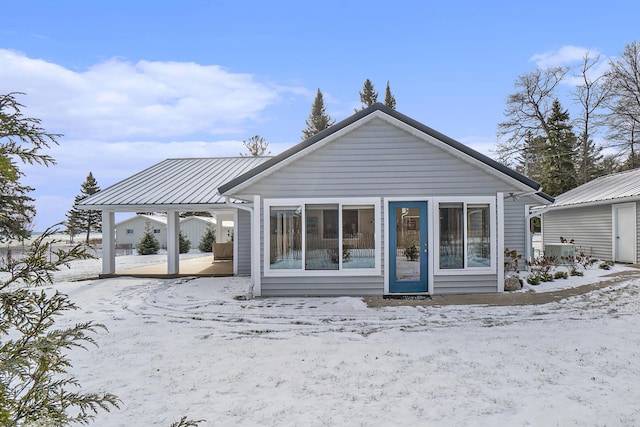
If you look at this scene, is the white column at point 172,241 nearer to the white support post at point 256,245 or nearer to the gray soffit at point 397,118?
the gray soffit at point 397,118

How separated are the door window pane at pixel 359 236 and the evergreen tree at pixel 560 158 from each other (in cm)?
2505

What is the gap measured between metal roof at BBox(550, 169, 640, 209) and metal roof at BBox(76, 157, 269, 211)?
13.9 meters

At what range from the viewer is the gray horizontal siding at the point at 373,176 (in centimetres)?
873

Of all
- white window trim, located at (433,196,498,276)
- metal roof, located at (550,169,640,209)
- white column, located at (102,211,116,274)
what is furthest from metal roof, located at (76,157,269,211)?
metal roof, located at (550,169,640,209)

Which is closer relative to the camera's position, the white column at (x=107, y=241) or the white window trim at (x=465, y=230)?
the white window trim at (x=465, y=230)

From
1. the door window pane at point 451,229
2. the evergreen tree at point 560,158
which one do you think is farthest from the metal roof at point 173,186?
the evergreen tree at point 560,158

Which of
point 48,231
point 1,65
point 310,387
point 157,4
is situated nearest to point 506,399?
point 310,387

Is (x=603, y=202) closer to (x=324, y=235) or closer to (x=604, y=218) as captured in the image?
(x=604, y=218)

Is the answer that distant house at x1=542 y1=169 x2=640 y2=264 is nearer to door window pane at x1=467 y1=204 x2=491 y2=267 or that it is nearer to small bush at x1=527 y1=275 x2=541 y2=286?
small bush at x1=527 y1=275 x2=541 y2=286

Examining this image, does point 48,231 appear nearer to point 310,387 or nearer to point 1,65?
point 1,65

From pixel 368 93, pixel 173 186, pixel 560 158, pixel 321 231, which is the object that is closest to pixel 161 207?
pixel 173 186

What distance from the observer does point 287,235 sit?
8.72 m

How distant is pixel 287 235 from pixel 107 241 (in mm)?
7380

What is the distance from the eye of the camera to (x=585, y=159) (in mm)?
27156
